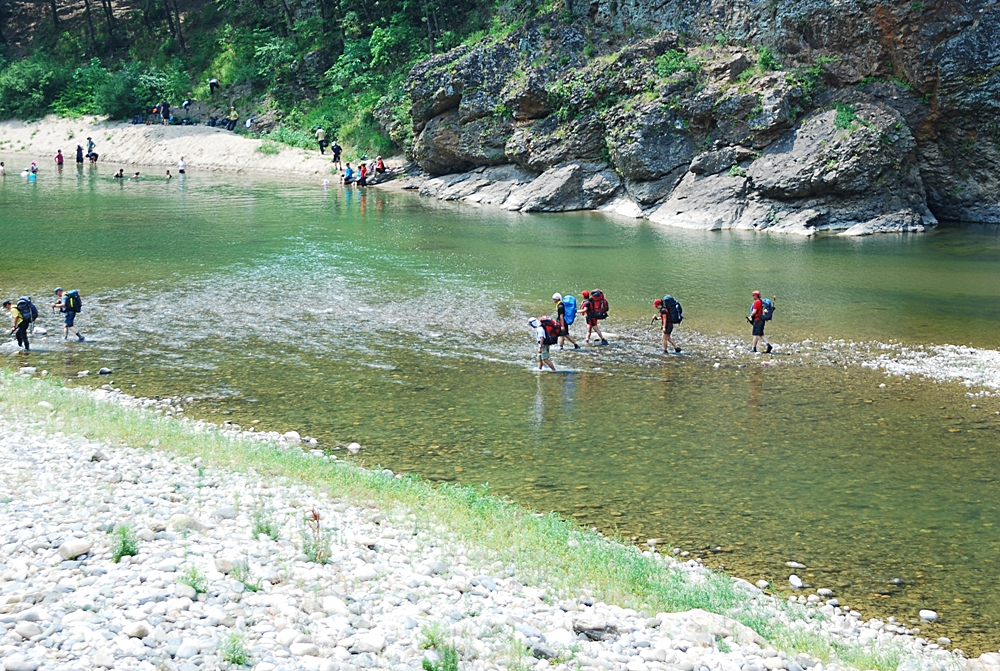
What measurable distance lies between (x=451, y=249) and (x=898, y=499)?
1080 inches

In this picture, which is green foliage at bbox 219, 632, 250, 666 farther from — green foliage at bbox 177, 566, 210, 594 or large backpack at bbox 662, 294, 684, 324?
large backpack at bbox 662, 294, 684, 324

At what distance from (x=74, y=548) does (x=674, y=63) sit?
162 feet

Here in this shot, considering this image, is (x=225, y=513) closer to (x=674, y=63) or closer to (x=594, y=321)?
(x=594, y=321)

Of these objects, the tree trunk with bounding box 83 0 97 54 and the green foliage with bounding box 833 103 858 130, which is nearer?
the green foliage with bounding box 833 103 858 130

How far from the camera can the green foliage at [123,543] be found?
1048cm

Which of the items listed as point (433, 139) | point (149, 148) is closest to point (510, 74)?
point (433, 139)

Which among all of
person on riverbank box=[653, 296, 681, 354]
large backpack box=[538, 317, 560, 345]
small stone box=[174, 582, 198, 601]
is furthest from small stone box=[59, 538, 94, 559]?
person on riverbank box=[653, 296, 681, 354]

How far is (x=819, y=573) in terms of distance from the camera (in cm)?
1339

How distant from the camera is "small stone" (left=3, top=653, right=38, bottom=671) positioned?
8047 millimetres

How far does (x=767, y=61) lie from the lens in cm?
5206

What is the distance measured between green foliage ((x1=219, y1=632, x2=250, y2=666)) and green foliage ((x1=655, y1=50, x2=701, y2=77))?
4950 cm

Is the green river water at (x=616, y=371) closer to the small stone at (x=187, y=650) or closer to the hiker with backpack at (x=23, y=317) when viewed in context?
the hiker with backpack at (x=23, y=317)

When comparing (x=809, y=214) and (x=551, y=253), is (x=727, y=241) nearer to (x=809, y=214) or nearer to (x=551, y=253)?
(x=809, y=214)

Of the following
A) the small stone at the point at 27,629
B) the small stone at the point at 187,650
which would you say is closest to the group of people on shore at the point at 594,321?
the small stone at the point at 187,650
